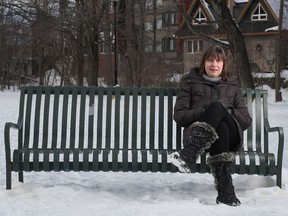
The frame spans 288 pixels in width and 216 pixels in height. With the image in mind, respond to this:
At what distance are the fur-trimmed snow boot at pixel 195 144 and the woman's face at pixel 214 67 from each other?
2.11ft

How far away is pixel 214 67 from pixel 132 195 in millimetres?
1558

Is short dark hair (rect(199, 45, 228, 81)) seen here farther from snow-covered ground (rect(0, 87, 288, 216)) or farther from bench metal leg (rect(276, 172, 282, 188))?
snow-covered ground (rect(0, 87, 288, 216))

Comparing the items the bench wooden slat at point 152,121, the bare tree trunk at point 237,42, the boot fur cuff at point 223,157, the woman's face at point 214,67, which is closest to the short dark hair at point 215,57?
the woman's face at point 214,67

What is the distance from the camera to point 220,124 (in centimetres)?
492

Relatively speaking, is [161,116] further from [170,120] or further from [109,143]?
[109,143]

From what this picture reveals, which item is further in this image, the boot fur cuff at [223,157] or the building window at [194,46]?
the building window at [194,46]

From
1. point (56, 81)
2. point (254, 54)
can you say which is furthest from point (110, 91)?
point (254, 54)

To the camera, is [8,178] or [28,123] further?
[28,123]

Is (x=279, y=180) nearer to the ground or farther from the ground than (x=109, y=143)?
nearer to the ground

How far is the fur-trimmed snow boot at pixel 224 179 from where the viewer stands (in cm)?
489

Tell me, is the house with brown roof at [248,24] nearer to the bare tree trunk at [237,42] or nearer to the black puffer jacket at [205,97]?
the bare tree trunk at [237,42]

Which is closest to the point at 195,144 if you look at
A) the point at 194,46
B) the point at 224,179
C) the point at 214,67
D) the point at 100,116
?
the point at 224,179

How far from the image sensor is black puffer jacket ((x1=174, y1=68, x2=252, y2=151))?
5152 millimetres

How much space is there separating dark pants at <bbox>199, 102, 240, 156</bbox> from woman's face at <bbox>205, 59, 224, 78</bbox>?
48 centimetres
